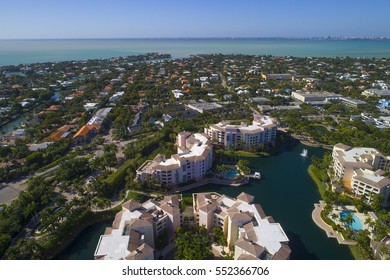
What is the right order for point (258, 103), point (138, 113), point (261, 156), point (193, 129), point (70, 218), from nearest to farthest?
1. point (70, 218)
2. point (261, 156)
3. point (193, 129)
4. point (138, 113)
5. point (258, 103)

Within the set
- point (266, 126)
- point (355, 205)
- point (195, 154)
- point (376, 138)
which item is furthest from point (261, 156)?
point (376, 138)

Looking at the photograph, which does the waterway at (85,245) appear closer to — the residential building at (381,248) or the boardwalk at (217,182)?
the boardwalk at (217,182)

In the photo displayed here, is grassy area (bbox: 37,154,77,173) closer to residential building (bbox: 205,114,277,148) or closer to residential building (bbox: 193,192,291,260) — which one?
residential building (bbox: 205,114,277,148)

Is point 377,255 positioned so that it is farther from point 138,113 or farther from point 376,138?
point 138,113

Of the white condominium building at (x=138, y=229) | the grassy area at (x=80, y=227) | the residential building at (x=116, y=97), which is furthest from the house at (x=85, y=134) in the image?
the white condominium building at (x=138, y=229)

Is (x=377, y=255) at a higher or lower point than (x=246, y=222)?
lower
